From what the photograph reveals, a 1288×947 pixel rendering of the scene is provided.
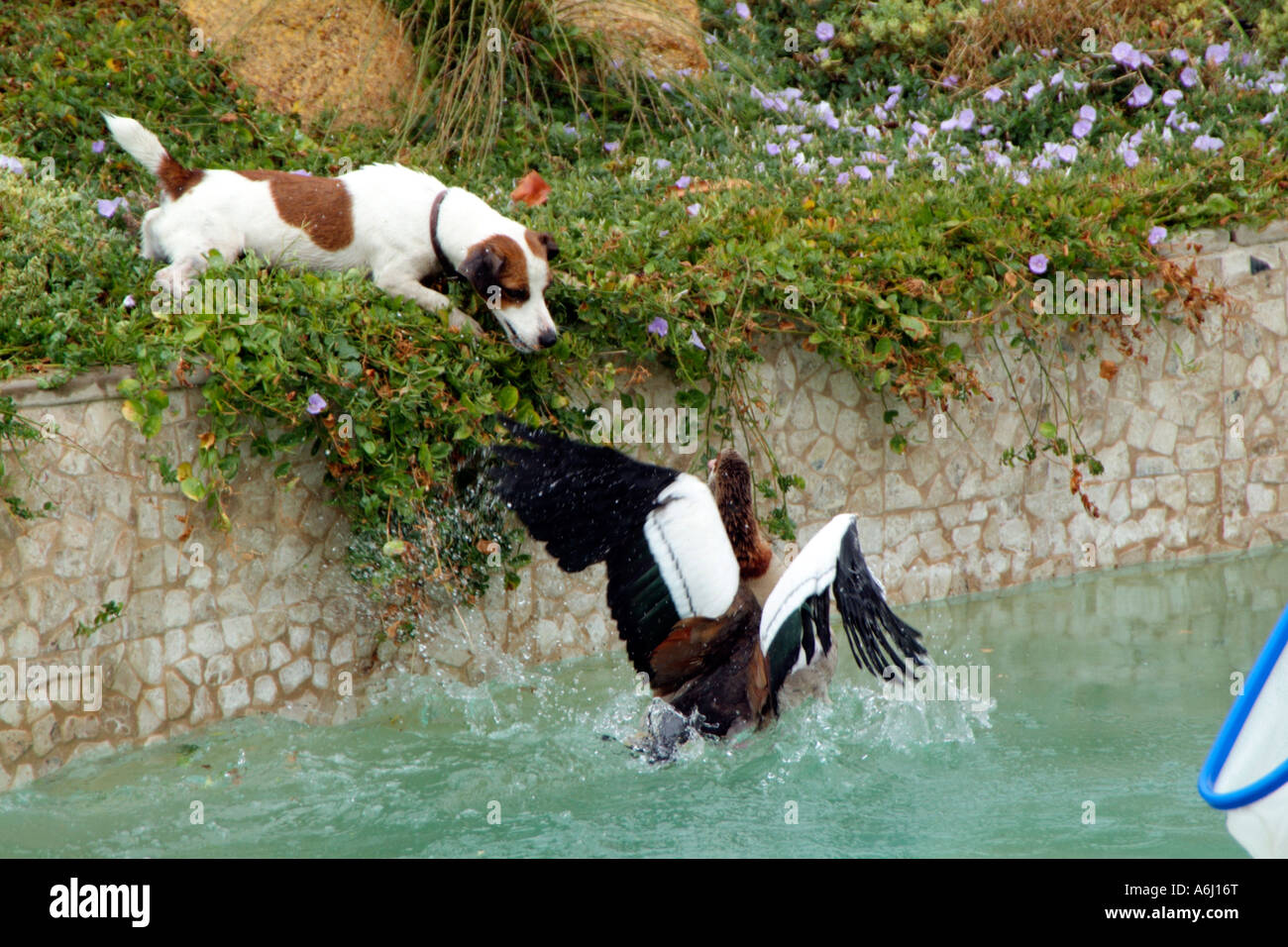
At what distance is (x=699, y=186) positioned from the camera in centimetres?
783

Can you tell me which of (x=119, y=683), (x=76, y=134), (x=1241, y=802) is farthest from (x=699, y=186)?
(x=1241, y=802)

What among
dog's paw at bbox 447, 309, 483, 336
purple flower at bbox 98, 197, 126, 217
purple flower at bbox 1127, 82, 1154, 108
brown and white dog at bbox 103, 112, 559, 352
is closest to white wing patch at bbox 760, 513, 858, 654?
brown and white dog at bbox 103, 112, 559, 352

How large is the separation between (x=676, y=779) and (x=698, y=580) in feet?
3.16

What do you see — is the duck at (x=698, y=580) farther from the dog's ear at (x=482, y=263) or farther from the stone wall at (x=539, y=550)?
the stone wall at (x=539, y=550)

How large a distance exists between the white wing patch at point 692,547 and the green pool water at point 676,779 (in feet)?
2.31

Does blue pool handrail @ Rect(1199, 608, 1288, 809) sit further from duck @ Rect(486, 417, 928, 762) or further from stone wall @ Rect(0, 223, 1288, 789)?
stone wall @ Rect(0, 223, 1288, 789)

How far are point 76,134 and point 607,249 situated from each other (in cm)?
333

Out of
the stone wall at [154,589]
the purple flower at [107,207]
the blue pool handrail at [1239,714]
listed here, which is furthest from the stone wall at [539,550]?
the blue pool handrail at [1239,714]

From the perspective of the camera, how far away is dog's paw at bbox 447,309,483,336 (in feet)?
18.9

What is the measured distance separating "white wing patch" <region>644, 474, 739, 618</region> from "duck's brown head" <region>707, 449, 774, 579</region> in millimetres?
305

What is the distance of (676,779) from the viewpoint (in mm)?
5145

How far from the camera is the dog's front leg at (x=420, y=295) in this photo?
578 cm

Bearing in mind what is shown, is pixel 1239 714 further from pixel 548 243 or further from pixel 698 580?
pixel 548 243
